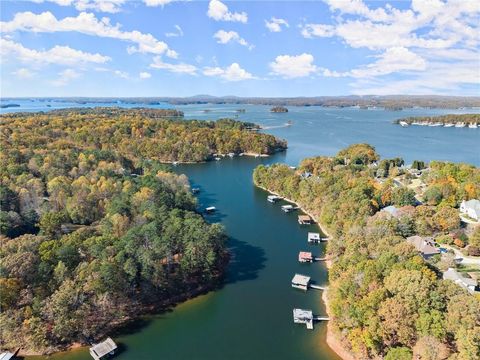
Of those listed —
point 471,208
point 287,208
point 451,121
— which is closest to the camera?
point 471,208

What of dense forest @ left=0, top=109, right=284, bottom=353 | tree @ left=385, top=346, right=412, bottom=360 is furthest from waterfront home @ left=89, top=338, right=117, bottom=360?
tree @ left=385, top=346, right=412, bottom=360

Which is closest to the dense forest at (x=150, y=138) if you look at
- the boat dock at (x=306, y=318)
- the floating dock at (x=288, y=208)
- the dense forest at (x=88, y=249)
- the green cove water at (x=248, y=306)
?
the green cove water at (x=248, y=306)

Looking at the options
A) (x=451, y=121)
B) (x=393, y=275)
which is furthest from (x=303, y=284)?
(x=451, y=121)

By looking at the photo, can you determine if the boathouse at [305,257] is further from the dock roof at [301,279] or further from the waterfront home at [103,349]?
the waterfront home at [103,349]

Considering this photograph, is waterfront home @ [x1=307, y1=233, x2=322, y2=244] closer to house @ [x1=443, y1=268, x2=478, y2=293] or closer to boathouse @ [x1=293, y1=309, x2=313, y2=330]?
boathouse @ [x1=293, y1=309, x2=313, y2=330]

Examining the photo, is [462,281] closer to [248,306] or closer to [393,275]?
[393,275]

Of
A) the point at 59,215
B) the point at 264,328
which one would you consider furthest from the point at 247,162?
the point at 264,328
